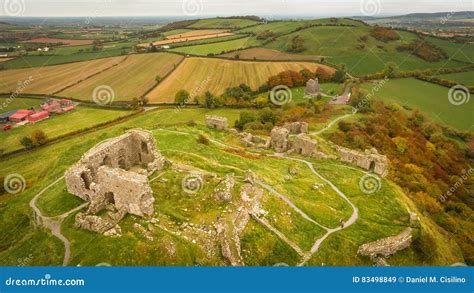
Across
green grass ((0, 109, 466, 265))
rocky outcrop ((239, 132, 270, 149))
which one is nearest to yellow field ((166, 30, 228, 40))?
rocky outcrop ((239, 132, 270, 149))

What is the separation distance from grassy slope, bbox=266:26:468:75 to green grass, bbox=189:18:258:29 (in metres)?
38.2

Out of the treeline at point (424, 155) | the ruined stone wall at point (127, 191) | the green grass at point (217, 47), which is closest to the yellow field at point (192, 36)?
the green grass at point (217, 47)

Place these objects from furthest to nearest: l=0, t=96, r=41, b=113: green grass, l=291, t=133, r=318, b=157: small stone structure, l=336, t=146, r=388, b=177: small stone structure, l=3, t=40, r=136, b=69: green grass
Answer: l=3, t=40, r=136, b=69: green grass < l=0, t=96, r=41, b=113: green grass < l=291, t=133, r=318, b=157: small stone structure < l=336, t=146, r=388, b=177: small stone structure

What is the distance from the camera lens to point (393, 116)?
82188 millimetres

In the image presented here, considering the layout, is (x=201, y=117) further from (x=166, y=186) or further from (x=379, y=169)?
(x=166, y=186)

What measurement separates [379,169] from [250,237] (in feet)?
89.3

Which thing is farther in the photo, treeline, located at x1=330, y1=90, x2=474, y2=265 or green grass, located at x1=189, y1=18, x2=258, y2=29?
green grass, located at x1=189, y1=18, x2=258, y2=29

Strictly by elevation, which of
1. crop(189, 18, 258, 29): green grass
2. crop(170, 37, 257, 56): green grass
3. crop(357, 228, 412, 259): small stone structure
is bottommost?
crop(357, 228, 412, 259): small stone structure

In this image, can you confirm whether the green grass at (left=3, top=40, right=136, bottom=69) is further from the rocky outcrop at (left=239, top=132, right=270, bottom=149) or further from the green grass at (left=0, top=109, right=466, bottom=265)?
the rocky outcrop at (left=239, top=132, right=270, bottom=149)

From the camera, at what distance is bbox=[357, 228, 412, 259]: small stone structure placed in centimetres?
3084

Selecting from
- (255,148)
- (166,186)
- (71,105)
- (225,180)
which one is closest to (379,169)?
(255,148)

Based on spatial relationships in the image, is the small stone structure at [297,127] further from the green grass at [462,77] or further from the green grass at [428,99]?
the green grass at [462,77]

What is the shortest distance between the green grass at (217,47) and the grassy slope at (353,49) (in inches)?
384

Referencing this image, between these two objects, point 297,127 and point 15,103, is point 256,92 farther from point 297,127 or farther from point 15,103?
point 15,103
